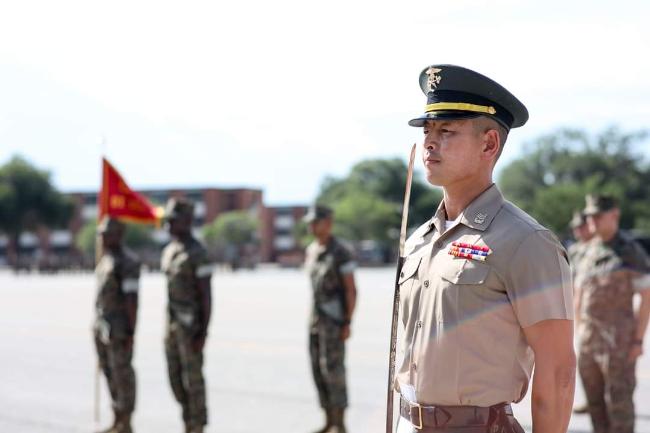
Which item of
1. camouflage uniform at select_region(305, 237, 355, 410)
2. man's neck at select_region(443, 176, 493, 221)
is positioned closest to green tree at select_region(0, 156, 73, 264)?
camouflage uniform at select_region(305, 237, 355, 410)

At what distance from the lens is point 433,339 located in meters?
2.44

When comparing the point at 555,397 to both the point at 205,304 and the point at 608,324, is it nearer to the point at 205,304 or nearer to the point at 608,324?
the point at 205,304

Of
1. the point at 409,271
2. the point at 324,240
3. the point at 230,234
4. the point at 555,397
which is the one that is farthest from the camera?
the point at 230,234

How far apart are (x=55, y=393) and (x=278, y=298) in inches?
639

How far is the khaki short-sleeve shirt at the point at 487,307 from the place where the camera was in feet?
7.51

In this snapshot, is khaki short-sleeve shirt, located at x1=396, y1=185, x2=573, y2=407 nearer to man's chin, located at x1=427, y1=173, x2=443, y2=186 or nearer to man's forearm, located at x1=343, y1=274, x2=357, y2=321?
man's chin, located at x1=427, y1=173, x2=443, y2=186

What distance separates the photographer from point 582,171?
8288 centimetres

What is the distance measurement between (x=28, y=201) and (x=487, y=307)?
82777 millimetres

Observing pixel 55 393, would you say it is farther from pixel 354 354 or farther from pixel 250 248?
pixel 250 248

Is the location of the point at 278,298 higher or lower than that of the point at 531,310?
lower

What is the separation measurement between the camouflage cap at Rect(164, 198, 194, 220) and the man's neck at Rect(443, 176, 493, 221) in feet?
13.2

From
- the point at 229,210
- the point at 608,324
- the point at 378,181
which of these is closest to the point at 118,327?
the point at 608,324

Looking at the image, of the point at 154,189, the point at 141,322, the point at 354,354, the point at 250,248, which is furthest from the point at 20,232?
the point at 354,354

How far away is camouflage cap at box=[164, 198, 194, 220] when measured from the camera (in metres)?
6.33
